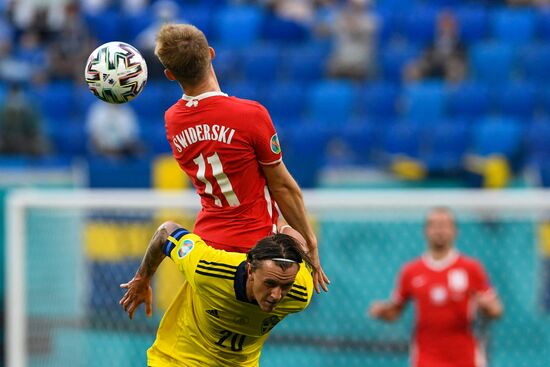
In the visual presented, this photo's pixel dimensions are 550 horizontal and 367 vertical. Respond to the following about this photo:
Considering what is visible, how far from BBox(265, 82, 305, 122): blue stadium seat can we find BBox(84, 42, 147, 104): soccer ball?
9.52 meters

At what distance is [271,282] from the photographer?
472 centimetres

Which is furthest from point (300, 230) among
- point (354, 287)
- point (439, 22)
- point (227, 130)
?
point (439, 22)

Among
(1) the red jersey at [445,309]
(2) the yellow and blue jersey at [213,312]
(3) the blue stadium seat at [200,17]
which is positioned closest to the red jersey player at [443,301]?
(1) the red jersey at [445,309]

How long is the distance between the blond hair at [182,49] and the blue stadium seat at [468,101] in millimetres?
9488

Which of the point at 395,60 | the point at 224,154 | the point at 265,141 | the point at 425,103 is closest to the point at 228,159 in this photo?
the point at 224,154

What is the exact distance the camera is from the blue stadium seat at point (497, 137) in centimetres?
1305

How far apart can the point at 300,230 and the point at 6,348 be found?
17.9 ft

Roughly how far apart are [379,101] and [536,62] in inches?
83.0

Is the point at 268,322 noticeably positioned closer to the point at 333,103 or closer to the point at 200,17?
the point at 333,103

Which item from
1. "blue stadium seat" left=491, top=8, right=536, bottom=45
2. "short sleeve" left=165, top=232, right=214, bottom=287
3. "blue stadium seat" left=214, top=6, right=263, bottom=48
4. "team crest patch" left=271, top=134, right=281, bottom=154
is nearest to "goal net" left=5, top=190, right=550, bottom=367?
"short sleeve" left=165, top=232, right=214, bottom=287

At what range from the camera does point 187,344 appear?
539 cm

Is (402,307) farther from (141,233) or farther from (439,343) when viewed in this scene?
(141,233)

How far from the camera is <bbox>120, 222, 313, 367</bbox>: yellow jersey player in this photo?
15.6 feet

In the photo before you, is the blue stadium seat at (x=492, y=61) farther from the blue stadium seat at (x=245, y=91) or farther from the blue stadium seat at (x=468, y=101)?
the blue stadium seat at (x=245, y=91)
